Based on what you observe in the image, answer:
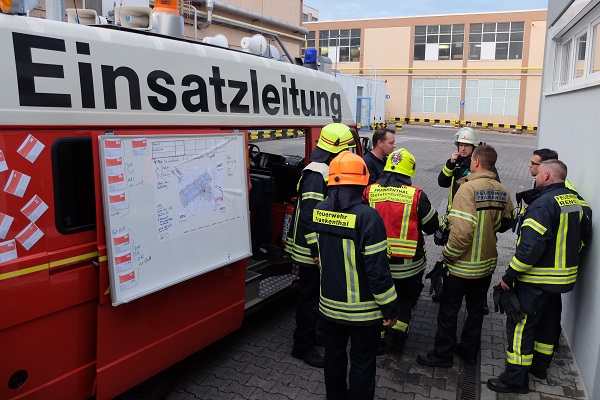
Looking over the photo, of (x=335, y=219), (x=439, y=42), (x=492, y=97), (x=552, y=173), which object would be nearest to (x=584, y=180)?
(x=552, y=173)

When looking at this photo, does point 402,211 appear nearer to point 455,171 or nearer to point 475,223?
point 475,223

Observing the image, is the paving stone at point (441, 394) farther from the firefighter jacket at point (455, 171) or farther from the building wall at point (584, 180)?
the firefighter jacket at point (455, 171)

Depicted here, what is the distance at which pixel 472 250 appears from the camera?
407 cm

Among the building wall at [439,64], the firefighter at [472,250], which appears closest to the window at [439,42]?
the building wall at [439,64]

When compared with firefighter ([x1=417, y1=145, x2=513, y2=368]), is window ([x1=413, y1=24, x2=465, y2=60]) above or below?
above

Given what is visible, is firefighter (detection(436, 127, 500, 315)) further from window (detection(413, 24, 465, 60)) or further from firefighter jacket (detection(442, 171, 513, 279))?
window (detection(413, 24, 465, 60))

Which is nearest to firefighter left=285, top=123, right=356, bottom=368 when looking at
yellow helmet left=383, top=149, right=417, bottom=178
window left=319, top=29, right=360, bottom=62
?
yellow helmet left=383, top=149, right=417, bottom=178

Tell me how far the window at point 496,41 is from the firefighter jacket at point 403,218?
1470 inches

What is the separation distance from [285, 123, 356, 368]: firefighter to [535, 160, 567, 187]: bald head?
1538 mm

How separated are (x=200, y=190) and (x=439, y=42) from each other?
39.9m

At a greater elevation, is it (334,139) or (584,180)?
(334,139)

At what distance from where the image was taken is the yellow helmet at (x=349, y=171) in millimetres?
3105

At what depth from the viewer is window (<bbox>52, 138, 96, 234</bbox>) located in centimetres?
278

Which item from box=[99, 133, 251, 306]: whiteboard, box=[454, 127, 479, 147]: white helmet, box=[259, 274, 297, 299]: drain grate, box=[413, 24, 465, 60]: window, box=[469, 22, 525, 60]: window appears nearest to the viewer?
box=[99, 133, 251, 306]: whiteboard
